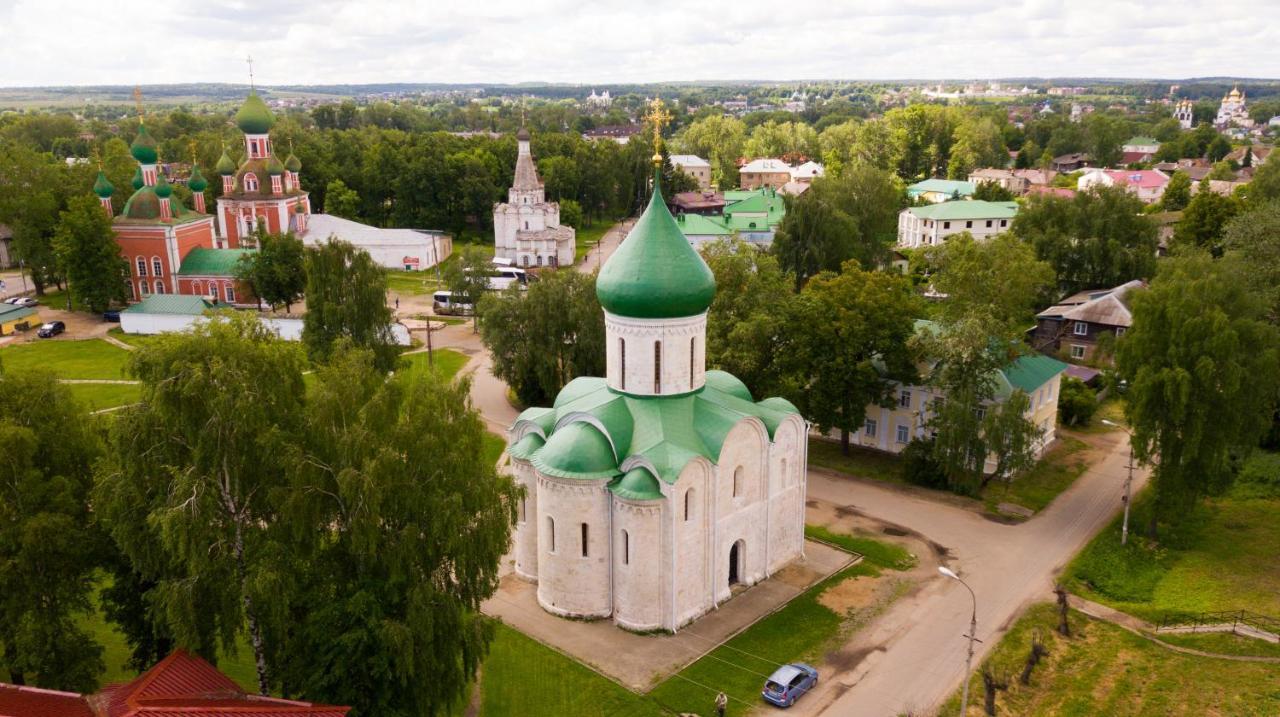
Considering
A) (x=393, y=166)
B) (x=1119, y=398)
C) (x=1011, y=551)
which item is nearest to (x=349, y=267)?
(x=1011, y=551)

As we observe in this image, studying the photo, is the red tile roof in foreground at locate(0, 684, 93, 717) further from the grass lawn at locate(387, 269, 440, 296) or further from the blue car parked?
the grass lawn at locate(387, 269, 440, 296)

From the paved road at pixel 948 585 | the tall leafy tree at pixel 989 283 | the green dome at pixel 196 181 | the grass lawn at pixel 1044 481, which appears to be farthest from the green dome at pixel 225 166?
the grass lawn at pixel 1044 481

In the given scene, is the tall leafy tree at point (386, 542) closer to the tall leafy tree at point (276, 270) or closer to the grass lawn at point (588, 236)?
the tall leafy tree at point (276, 270)

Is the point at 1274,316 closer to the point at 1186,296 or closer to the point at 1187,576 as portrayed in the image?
the point at 1186,296

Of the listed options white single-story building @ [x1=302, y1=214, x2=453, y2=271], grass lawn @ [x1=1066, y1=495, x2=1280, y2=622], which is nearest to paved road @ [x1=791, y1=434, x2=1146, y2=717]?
grass lawn @ [x1=1066, y1=495, x2=1280, y2=622]

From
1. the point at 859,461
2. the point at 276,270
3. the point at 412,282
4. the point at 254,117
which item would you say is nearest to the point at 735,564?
the point at 859,461
